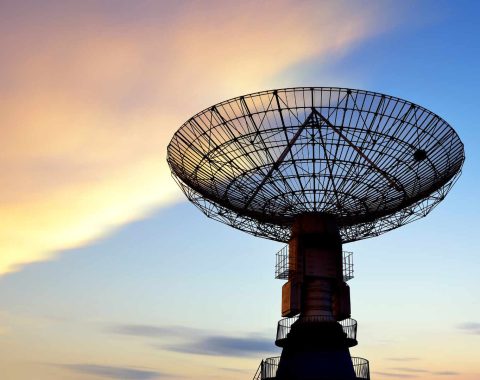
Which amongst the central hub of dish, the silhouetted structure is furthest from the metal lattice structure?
the central hub of dish

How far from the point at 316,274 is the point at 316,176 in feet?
22.2

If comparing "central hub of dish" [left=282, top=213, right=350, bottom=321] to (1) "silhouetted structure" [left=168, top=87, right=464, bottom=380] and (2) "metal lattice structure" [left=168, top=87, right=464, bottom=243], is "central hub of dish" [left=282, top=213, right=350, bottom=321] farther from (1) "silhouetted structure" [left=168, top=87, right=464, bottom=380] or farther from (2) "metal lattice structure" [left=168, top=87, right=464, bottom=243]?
(2) "metal lattice structure" [left=168, top=87, right=464, bottom=243]

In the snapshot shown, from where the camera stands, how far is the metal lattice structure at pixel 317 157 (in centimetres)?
3378

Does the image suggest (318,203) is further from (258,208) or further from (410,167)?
(410,167)

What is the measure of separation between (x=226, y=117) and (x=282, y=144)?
4003 millimetres

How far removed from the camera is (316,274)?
38.2m

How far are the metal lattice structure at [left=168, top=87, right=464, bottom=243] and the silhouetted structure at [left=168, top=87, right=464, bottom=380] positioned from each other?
0.23 ft

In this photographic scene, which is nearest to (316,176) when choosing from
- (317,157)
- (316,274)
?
(317,157)

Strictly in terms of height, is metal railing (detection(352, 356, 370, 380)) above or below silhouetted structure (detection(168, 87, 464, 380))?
below

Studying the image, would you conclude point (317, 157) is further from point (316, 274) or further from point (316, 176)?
point (316, 274)

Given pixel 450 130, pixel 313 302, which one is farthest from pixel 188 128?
pixel 450 130

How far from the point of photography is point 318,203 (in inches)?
1596

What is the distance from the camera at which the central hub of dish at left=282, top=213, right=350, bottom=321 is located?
37656mm

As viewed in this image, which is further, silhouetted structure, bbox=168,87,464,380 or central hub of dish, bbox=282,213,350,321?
central hub of dish, bbox=282,213,350,321
